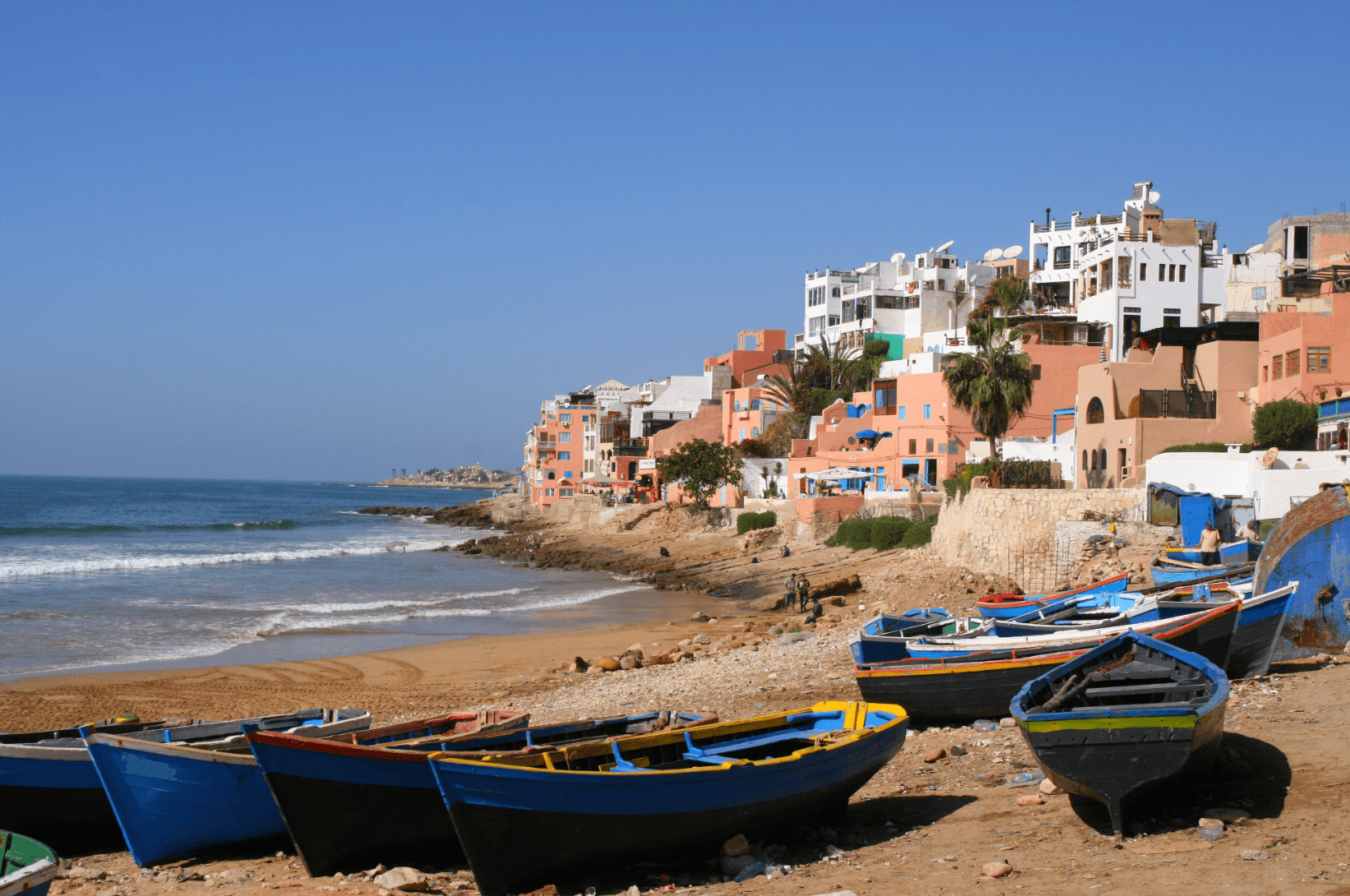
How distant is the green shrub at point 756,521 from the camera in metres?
51.5

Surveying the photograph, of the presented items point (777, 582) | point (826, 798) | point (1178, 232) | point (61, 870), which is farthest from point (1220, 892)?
point (1178, 232)

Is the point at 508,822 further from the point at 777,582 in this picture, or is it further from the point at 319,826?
the point at 777,582

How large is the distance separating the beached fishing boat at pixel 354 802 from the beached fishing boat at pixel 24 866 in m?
2.27

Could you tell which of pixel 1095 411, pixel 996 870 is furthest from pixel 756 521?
pixel 996 870

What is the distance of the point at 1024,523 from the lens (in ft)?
91.4

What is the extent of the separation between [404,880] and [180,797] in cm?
281

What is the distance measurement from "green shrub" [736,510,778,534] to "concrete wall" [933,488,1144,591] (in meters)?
20.5

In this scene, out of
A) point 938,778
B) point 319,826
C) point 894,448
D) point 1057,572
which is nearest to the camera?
point 319,826

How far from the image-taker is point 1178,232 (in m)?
62.6

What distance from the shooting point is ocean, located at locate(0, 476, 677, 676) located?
2798cm

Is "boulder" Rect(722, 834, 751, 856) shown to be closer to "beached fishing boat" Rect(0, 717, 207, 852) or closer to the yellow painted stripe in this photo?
the yellow painted stripe

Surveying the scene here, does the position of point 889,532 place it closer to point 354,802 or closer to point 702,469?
point 702,469

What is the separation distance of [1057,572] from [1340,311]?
44.9ft

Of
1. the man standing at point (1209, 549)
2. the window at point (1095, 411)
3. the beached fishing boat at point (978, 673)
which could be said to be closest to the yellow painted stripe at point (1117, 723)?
the beached fishing boat at point (978, 673)
